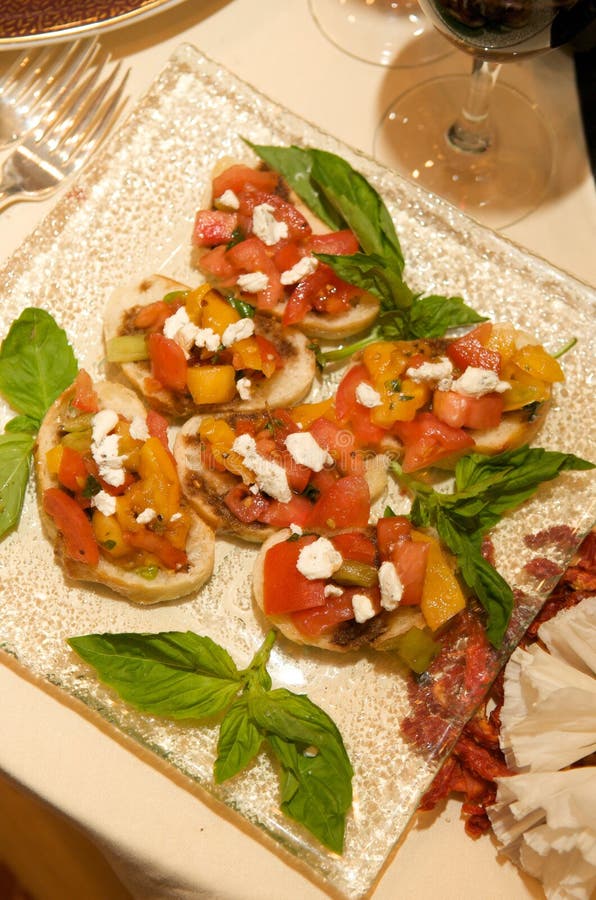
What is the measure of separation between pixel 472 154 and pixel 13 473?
72.6 inches

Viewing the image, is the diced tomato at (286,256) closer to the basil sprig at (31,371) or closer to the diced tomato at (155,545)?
the basil sprig at (31,371)

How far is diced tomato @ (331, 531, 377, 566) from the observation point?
2.30m

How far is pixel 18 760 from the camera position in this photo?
2203mm

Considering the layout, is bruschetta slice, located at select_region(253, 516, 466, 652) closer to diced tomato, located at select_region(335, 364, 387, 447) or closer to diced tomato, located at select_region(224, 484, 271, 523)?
diced tomato, located at select_region(224, 484, 271, 523)

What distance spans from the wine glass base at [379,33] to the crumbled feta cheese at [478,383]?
1.40m

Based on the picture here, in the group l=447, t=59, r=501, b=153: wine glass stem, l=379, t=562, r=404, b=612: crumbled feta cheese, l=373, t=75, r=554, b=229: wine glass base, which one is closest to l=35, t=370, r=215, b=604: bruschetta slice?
l=379, t=562, r=404, b=612: crumbled feta cheese

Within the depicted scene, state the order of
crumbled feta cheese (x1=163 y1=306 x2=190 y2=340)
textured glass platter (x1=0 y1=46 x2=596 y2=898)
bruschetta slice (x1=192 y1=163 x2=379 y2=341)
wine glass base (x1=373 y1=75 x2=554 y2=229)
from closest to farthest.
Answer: textured glass platter (x1=0 y1=46 x2=596 y2=898) < crumbled feta cheese (x1=163 y1=306 x2=190 y2=340) < bruschetta slice (x1=192 y1=163 x2=379 y2=341) < wine glass base (x1=373 y1=75 x2=554 y2=229)

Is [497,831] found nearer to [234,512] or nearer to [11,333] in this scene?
[234,512]

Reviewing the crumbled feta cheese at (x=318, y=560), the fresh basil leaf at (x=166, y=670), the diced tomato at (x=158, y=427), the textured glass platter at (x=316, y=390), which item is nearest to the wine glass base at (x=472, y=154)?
the textured glass platter at (x=316, y=390)

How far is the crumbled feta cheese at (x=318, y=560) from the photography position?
7.29ft

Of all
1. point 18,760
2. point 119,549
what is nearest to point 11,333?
point 119,549

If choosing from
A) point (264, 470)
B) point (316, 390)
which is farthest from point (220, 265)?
point (264, 470)

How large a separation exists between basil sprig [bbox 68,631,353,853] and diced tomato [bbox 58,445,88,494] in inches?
16.1

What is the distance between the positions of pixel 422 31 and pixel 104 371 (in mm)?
1728
